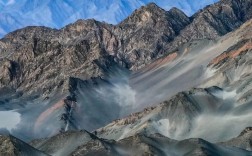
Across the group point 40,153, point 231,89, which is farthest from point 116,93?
point 40,153

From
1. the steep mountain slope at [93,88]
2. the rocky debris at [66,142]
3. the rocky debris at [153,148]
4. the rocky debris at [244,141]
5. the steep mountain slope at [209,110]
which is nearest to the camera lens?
the rocky debris at [153,148]

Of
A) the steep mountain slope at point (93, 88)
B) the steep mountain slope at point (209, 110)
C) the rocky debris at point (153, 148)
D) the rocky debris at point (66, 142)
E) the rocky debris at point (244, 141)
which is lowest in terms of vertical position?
the rocky debris at point (153, 148)

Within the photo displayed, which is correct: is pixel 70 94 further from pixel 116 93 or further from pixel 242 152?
pixel 242 152

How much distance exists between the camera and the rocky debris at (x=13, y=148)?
81.2 metres

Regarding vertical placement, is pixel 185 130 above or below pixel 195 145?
above

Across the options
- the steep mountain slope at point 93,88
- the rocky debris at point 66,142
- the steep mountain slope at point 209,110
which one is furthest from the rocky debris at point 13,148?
the steep mountain slope at point 93,88

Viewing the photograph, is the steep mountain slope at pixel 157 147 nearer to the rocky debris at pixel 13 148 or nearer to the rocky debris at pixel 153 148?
the rocky debris at pixel 153 148

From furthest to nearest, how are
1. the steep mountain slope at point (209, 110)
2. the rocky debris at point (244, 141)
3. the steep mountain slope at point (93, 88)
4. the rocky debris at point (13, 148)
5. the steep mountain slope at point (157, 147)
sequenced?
the steep mountain slope at point (93, 88)
the steep mountain slope at point (209, 110)
the rocky debris at point (244, 141)
the rocky debris at point (13, 148)
the steep mountain slope at point (157, 147)

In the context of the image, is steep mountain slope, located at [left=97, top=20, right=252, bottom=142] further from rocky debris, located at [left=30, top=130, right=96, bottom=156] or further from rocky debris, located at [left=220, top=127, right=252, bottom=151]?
A: rocky debris, located at [left=30, top=130, right=96, bottom=156]

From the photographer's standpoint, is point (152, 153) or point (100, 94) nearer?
point (152, 153)

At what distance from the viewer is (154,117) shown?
120 m

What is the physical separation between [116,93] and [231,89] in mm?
50817

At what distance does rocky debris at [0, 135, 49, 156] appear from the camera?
81250 millimetres

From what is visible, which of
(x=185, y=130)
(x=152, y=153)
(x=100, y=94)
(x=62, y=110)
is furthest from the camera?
(x=100, y=94)
